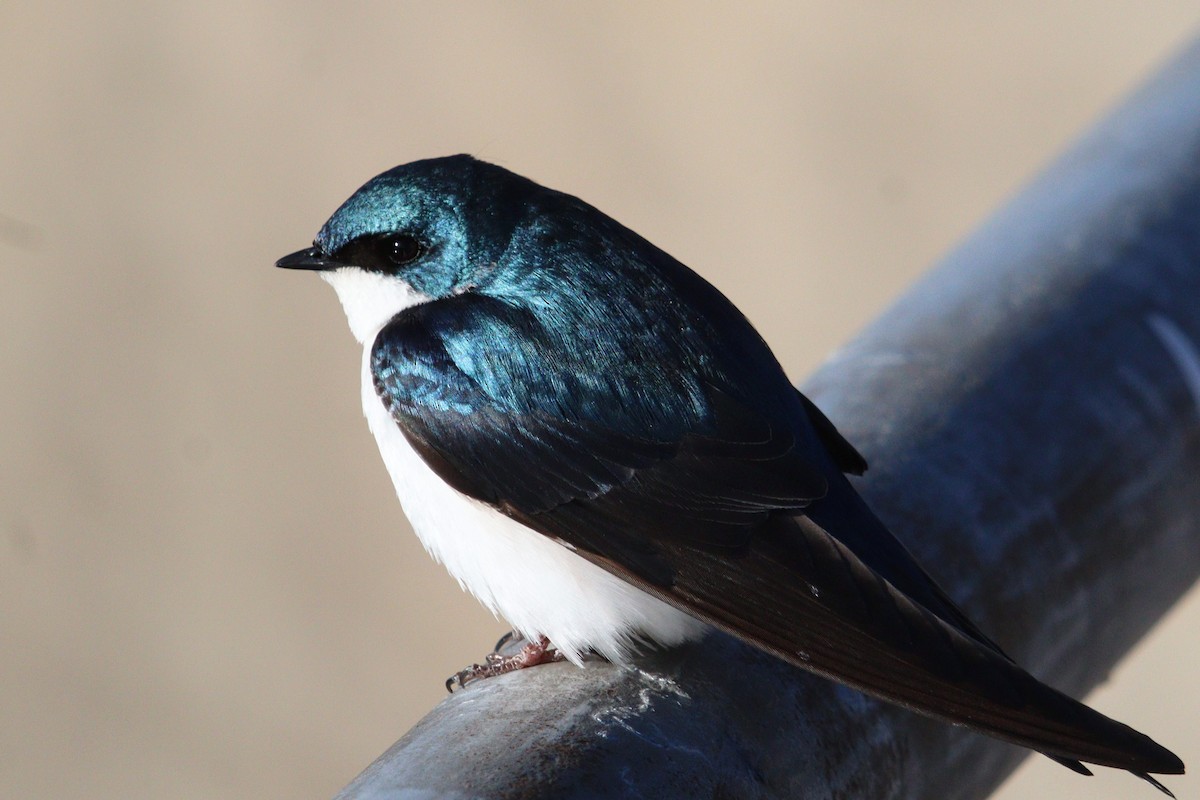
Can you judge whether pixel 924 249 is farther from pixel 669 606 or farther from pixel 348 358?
pixel 669 606

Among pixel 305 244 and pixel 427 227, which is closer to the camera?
pixel 427 227

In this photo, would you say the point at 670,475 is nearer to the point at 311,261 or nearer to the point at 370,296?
the point at 370,296

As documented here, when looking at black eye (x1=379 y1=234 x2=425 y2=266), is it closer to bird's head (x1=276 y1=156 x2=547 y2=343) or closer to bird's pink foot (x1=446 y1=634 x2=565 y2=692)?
bird's head (x1=276 y1=156 x2=547 y2=343)

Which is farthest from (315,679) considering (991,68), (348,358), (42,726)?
(991,68)

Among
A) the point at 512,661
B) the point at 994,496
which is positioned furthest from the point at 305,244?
the point at 994,496

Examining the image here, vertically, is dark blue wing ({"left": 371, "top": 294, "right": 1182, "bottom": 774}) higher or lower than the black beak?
lower

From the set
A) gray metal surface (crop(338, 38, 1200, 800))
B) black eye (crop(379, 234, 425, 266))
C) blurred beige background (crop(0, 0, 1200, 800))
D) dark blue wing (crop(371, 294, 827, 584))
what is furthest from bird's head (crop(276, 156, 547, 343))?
blurred beige background (crop(0, 0, 1200, 800))

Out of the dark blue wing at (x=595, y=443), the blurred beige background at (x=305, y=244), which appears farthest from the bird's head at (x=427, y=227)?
the blurred beige background at (x=305, y=244)
